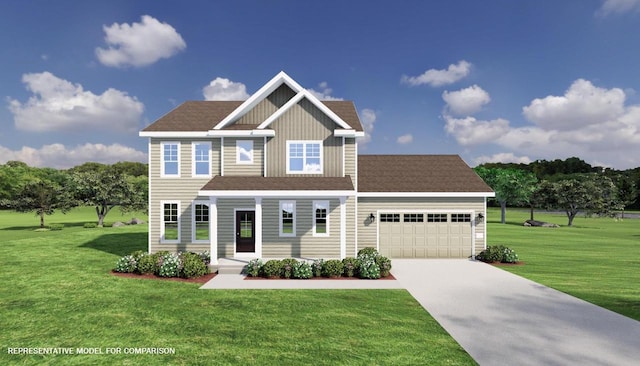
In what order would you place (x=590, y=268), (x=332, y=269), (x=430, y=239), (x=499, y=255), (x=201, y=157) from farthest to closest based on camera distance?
(x=430, y=239) < (x=201, y=157) < (x=499, y=255) < (x=590, y=268) < (x=332, y=269)

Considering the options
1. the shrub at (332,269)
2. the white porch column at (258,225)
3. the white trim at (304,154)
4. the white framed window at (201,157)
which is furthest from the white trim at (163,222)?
the shrub at (332,269)

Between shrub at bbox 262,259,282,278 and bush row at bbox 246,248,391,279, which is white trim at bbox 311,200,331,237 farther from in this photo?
shrub at bbox 262,259,282,278

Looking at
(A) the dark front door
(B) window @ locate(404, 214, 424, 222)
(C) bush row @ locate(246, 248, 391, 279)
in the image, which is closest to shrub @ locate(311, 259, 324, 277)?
(C) bush row @ locate(246, 248, 391, 279)

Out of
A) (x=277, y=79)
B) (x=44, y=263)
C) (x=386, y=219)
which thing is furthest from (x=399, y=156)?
(x=44, y=263)

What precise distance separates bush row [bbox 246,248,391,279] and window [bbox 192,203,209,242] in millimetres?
4888

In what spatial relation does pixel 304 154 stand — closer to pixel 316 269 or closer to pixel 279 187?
pixel 279 187

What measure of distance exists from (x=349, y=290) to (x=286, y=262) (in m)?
3.46

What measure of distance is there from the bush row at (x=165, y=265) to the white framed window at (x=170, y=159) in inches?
201

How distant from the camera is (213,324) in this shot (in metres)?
9.06

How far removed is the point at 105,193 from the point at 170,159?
78.1 ft

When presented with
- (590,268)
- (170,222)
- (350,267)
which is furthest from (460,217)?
(170,222)

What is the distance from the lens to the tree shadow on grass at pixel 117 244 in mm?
21172

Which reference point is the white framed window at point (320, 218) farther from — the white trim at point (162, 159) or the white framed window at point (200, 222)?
the white trim at point (162, 159)

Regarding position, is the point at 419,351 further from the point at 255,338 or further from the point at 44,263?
the point at 44,263
